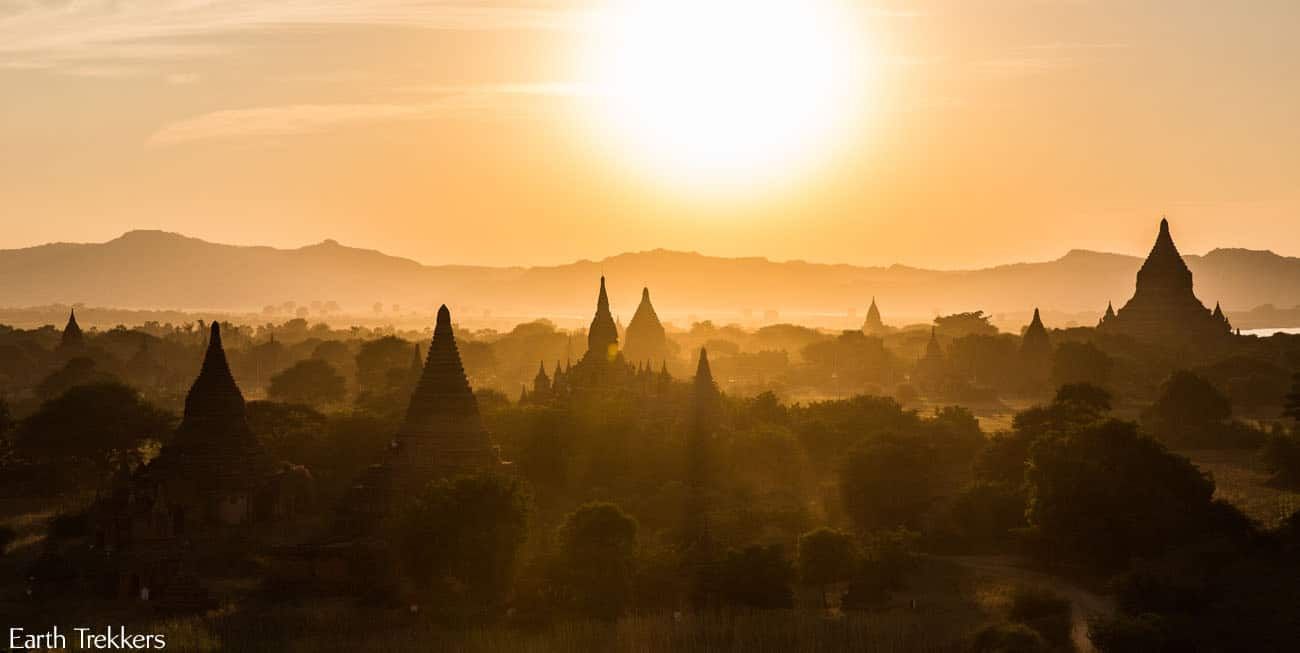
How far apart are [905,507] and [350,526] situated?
18.1m

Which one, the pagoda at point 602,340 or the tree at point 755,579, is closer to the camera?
the tree at point 755,579

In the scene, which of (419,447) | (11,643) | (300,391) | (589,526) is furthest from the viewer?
(300,391)

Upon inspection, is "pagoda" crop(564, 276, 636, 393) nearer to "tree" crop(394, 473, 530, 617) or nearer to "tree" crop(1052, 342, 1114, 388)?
"tree" crop(394, 473, 530, 617)

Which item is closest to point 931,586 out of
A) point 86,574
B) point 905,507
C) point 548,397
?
point 905,507

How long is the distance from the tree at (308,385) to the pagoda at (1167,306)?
2313 inches

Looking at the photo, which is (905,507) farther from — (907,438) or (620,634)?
(620,634)

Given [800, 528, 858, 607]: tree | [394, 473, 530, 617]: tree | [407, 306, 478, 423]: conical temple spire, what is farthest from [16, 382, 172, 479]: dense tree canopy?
[800, 528, 858, 607]: tree

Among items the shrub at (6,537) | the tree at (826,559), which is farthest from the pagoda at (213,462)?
the tree at (826,559)

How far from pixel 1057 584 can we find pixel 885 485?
9.61 meters

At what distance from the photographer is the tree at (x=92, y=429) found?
4919 cm

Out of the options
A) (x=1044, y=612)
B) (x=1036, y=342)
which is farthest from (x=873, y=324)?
(x=1044, y=612)

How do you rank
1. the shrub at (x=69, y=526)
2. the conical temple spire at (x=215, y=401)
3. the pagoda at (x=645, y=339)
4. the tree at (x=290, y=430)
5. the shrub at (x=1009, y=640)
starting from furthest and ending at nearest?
the pagoda at (x=645, y=339) → the tree at (x=290, y=430) → the conical temple spire at (x=215, y=401) → the shrub at (x=69, y=526) → the shrub at (x=1009, y=640)

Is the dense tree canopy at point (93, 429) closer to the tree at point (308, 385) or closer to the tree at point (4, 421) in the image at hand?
the tree at point (4, 421)

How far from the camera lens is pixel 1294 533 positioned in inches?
1449
